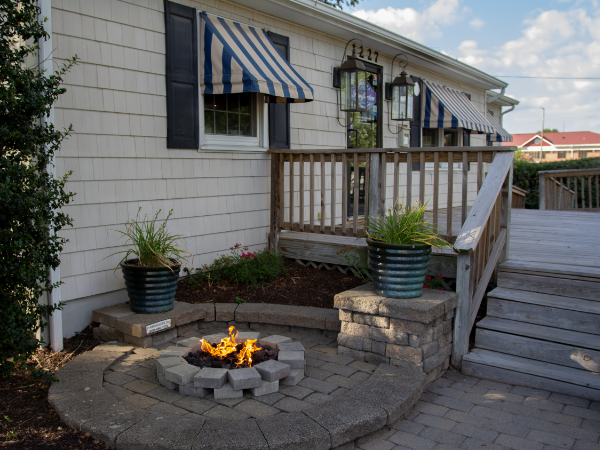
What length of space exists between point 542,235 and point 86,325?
5356 millimetres

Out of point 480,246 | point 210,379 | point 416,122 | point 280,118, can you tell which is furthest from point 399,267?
point 416,122

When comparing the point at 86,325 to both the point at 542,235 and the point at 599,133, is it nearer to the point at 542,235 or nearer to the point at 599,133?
the point at 542,235

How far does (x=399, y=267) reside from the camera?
Answer: 11.7ft

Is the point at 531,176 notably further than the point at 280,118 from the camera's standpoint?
Yes

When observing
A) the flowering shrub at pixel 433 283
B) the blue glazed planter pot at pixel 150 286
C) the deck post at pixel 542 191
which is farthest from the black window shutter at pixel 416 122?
the blue glazed planter pot at pixel 150 286

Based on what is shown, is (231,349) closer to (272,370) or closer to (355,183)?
(272,370)

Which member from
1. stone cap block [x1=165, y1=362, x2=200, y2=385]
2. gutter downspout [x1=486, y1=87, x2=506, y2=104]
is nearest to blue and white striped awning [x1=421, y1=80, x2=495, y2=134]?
gutter downspout [x1=486, y1=87, x2=506, y2=104]

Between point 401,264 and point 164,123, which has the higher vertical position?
point 164,123

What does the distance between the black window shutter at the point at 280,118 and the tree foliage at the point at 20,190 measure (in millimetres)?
2968

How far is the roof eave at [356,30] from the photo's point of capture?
567cm

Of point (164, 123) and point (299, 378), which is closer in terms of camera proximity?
point (299, 378)

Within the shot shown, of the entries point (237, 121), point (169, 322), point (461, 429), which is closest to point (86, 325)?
point (169, 322)

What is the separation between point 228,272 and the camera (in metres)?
5.07

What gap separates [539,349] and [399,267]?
3.98ft
